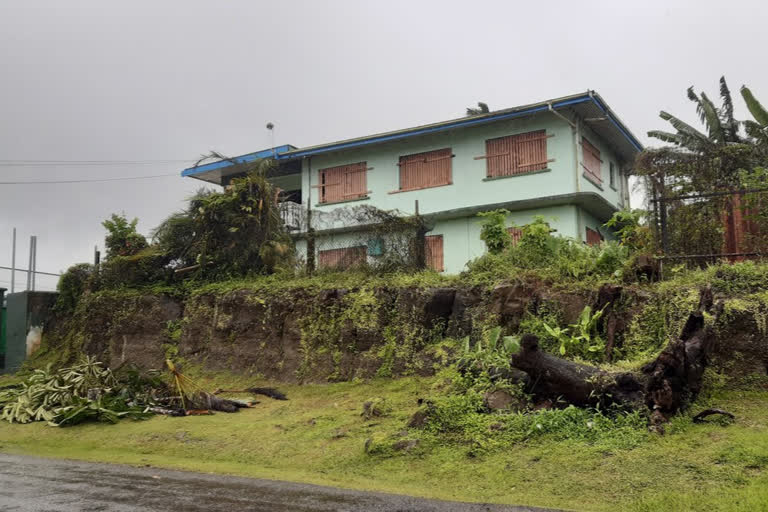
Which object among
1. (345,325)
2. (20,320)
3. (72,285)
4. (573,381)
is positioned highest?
(72,285)

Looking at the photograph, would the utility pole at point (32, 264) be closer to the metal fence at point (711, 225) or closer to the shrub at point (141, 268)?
the shrub at point (141, 268)

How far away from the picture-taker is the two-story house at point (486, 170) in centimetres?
1992

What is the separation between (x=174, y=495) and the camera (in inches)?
270

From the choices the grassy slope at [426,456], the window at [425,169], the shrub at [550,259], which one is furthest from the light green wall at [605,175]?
the grassy slope at [426,456]

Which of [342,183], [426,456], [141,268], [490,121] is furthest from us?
[342,183]

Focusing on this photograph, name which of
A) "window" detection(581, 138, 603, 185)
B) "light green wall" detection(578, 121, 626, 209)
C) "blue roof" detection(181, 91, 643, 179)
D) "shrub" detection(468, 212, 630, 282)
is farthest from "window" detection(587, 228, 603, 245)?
"shrub" detection(468, 212, 630, 282)

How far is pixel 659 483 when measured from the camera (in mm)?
6188

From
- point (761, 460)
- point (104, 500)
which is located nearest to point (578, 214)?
point (761, 460)

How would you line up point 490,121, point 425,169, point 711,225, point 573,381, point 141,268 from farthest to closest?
point 425,169 < point 490,121 < point 141,268 < point 711,225 < point 573,381

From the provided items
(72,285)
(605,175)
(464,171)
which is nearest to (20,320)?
(72,285)

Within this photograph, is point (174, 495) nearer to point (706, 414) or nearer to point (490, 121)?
point (706, 414)

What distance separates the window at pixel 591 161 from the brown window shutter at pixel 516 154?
139 centimetres

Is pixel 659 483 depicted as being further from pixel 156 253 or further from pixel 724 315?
pixel 156 253

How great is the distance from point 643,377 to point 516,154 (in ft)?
45.4
